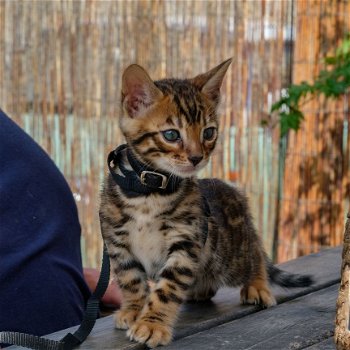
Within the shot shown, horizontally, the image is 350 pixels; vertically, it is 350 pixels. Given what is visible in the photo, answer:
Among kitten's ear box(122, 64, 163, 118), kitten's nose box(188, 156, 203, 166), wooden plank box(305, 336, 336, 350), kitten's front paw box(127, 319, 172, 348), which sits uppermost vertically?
kitten's ear box(122, 64, 163, 118)

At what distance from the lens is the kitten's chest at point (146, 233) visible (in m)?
2.09

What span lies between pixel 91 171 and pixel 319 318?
358 cm

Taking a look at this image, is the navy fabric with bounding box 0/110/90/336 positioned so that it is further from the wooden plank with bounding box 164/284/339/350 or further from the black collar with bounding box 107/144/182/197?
the wooden plank with bounding box 164/284/339/350

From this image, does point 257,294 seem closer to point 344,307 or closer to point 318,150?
point 344,307

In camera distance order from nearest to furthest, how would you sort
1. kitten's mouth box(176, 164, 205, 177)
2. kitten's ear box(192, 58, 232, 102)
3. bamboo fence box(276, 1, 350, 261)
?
kitten's mouth box(176, 164, 205, 177) < kitten's ear box(192, 58, 232, 102) < bamboo fence box(276, 1, 350, 261)

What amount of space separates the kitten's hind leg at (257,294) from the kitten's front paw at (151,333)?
443 millimetres

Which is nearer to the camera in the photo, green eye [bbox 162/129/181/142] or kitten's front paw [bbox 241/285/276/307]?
green eye [bbox 162/129/181/142]

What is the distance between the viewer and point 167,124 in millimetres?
2104

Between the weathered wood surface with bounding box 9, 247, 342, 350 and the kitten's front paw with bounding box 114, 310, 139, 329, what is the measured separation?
Result: 23 millimetres

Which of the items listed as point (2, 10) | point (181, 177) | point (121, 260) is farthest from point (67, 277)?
point (2, 10)

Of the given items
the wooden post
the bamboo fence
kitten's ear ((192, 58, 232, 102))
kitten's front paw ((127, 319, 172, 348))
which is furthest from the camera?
the bamboo fence

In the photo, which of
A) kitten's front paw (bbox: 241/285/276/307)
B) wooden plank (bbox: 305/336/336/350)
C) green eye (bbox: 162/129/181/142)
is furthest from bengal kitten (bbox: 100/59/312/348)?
wooden plank (bbox: 305/336/336/350)

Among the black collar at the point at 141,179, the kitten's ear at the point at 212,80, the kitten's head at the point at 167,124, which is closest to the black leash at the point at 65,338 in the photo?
the black collar at the point at 141,179

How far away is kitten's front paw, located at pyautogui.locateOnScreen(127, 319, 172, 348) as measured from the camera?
1931 mm
